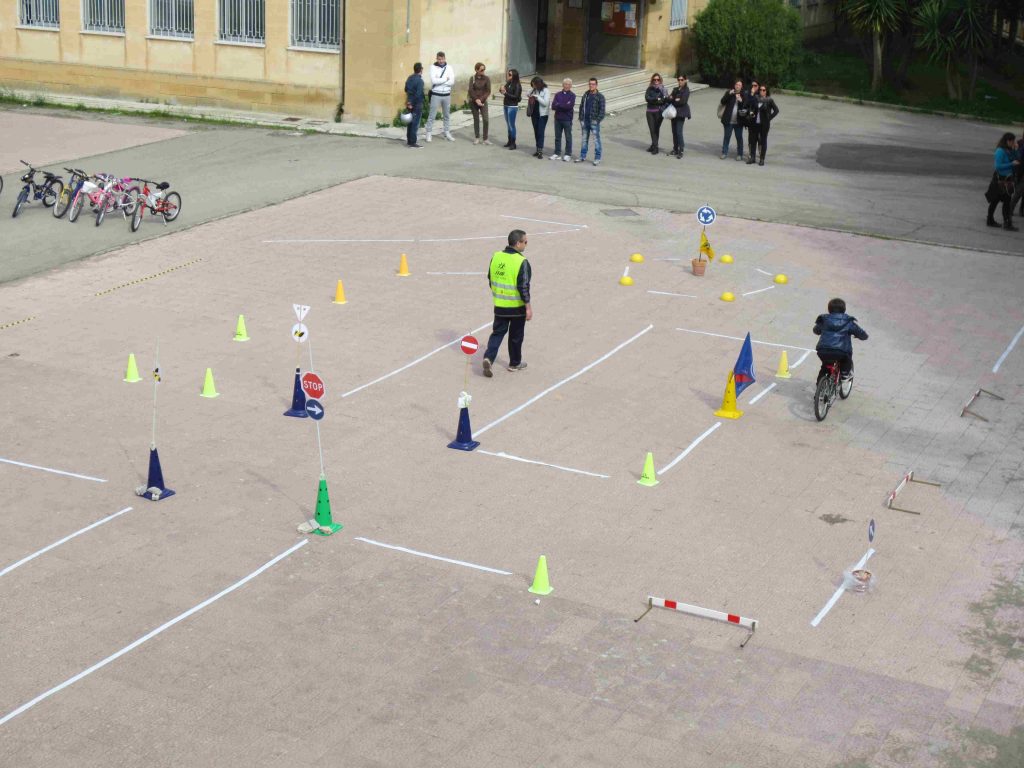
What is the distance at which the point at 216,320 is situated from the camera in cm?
1803

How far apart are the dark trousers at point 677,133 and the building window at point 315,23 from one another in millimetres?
8063

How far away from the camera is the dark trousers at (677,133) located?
2991 centimetres

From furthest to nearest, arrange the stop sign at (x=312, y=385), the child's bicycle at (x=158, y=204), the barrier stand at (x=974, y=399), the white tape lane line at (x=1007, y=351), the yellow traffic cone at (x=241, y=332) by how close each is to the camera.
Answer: the child's bicycle at (x=158, y=204) < the white tape lane line at (x=1007, y=351) < the yellow traffic cone at (x=241, y=332) < the barrier stand at (x=974, y=399) < the stop sign at (x=312, y=385)

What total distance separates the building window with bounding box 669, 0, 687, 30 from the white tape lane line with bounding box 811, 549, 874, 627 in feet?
102

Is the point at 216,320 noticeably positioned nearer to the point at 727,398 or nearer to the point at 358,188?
the point at 727,398

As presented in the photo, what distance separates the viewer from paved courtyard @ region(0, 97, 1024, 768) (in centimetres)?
952

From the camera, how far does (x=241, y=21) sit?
32.9 m

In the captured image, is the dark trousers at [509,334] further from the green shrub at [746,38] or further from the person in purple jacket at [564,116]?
the green shrub at [746,38]

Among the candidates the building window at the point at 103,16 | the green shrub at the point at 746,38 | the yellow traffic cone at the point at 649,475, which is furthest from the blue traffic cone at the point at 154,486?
the green shrub at the point at 746,38

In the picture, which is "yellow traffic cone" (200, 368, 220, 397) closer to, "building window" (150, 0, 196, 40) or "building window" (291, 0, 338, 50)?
"building window" (291, 0, 338, 50)

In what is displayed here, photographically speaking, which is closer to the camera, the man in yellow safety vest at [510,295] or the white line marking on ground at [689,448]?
the white line marking on ground at [689,448]

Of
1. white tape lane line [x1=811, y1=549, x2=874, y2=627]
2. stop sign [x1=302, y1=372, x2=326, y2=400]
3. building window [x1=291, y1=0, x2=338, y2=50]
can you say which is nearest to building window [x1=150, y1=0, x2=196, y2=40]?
building window [x1=291, y1=0, x2=338, y2=50]

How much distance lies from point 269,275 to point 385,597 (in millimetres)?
10001

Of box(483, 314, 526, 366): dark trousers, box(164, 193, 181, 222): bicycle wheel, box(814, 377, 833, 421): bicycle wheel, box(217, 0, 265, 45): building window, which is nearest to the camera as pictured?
box(814, 377, 833, 421): bicycle wheel
